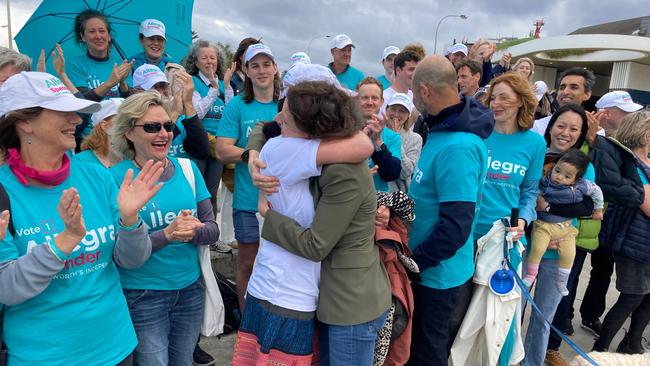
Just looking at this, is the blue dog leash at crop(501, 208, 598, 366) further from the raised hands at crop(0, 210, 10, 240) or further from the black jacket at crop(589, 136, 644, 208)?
the raised hands at crop(0, 210, 10, 240)

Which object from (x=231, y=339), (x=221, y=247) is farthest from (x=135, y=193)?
(x=221, y=247)

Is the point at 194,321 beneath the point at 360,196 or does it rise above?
beneath

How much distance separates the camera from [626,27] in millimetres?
41500

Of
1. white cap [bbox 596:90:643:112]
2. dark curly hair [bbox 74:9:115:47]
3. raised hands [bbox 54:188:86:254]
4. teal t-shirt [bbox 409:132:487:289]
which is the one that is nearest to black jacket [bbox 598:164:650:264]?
white cap [bbox 596:90:643:112]

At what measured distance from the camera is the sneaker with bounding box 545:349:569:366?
359 centimetres

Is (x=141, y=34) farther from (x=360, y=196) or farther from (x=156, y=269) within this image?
(x=360, y=196)

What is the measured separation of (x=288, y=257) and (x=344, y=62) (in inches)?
162

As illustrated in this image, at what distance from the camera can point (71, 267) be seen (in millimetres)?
1653

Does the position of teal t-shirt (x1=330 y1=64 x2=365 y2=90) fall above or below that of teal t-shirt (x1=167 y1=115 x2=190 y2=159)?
above

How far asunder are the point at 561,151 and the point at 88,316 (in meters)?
3.56

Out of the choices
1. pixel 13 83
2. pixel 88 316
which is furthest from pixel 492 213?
pixel 13 83

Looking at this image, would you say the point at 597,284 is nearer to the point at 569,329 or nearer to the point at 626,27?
the point at 569,329

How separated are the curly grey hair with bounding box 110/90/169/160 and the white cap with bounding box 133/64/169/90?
56.7 inches

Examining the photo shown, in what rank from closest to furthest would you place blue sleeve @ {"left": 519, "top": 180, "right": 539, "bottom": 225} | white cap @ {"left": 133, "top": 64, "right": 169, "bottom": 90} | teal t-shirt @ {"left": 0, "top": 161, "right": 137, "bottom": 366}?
teal t-shirt @ {"left": 0, "top": 161, "right": 137, "bottom": 366}
blue sleeve @ {"left": 519, "top": 180, "right": 539, "bottom": 225}
white cap @ {"left": 133, "top": 64, "right": 169, "bottom": 90}
